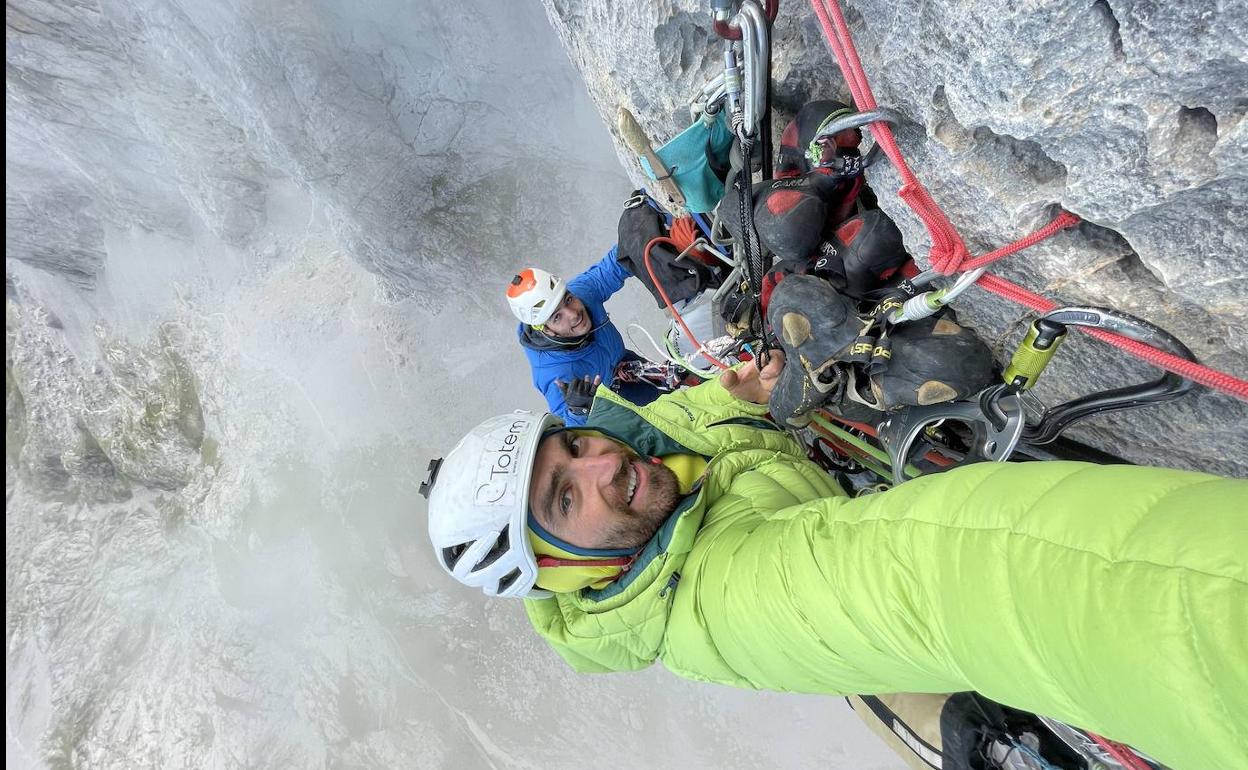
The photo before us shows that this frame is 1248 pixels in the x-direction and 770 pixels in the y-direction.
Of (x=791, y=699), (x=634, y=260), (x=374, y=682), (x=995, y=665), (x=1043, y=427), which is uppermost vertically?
(x=634, y=260)

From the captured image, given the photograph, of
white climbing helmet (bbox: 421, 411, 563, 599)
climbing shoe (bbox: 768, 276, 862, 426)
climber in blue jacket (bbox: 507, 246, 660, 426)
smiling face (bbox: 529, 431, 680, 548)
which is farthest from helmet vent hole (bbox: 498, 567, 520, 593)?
climber in blue jacket (bbox: 507, 246, 660, 426)

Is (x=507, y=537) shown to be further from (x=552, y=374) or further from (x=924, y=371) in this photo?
(x=552, y=374)

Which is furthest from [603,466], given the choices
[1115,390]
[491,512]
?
[1115,390]

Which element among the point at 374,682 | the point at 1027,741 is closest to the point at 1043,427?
the point at 1027,741

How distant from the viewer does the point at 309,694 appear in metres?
6.93

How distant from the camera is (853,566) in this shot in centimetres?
107

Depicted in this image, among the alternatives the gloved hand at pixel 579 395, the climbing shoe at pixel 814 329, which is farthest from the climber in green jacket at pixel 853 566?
the gloved hand at pixel 579 395

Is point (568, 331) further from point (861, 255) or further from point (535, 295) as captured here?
point (861, 255)

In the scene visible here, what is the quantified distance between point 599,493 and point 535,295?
1828mm

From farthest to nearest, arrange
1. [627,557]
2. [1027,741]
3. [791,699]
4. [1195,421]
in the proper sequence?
[791,699]
[627,557]
[1027,741]
[1195,421]

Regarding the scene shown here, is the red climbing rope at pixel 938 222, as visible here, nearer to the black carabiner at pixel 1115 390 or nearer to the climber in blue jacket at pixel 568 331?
the black carabiner at pixel 1115 390

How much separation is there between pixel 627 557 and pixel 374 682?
6207 millimetres

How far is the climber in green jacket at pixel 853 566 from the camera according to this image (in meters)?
0.59

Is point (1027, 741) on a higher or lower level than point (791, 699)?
higher
